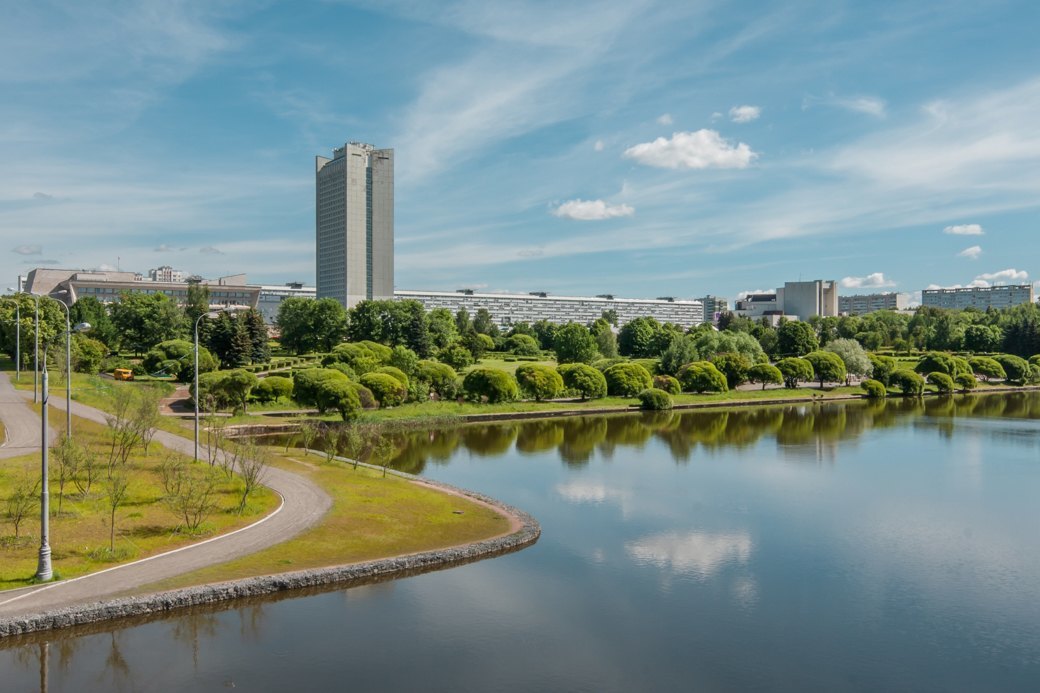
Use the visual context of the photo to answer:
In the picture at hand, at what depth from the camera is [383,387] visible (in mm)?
62344

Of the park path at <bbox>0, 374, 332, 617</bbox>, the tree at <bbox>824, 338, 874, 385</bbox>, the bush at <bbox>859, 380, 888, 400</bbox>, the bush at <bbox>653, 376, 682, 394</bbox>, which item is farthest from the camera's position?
the tree at <bbox>824, 338, 874, 385</bbox>

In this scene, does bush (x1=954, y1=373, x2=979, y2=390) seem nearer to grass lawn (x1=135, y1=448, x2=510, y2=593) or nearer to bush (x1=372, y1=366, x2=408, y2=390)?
bush (x1=372, y1=366, x2=408, y2=390)

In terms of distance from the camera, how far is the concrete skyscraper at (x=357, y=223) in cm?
18525

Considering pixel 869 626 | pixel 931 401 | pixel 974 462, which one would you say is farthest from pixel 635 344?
pixel 869 626

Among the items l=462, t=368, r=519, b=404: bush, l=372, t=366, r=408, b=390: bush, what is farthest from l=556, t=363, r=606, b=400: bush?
l=372, t=366, r=408, b=390: bush

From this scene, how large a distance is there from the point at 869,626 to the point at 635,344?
97846mm

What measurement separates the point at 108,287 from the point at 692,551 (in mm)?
144923

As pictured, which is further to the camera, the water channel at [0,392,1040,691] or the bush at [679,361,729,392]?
the bush at [679,361,729,392]

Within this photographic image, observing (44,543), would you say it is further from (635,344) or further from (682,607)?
(635,344)

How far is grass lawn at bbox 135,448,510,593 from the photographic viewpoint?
865 inches

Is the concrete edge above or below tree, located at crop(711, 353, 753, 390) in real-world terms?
below

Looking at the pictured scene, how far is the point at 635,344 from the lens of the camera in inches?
4611

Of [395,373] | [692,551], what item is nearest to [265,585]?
[692,551]

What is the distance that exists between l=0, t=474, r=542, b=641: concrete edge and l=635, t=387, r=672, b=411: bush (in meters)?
46.8
